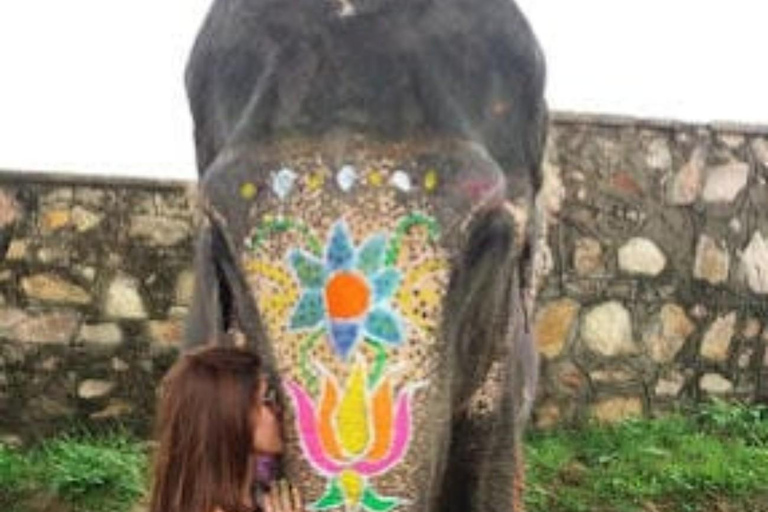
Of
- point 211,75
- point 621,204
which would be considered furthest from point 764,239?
point 211,75

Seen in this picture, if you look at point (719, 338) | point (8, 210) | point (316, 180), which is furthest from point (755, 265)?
point (316, 180)

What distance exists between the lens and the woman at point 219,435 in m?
2.57

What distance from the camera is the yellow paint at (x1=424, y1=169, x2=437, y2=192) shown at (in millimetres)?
2596

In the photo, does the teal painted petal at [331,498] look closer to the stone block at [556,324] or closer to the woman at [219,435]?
the woman at [219,435]

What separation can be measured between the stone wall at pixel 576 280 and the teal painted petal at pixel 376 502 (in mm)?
4152

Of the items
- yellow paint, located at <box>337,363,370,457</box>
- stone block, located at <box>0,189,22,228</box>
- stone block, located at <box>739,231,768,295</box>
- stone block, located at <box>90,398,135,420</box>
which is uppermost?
stone block, located at <box>0,189,22,228</box>

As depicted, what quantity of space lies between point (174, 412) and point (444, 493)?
2.18 ft

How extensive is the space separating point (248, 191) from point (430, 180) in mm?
301

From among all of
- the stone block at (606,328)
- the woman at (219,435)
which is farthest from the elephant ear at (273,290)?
the stone block at (606,328)

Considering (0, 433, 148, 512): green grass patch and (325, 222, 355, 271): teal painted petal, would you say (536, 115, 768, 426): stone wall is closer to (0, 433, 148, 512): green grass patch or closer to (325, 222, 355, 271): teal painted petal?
(0, 433, 148, 512): green grass patch

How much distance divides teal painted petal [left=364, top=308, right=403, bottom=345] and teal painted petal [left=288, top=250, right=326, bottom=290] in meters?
0.10

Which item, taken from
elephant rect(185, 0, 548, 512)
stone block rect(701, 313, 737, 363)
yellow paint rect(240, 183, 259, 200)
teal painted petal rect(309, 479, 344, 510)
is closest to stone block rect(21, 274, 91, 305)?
stone block rect(701, 313, 737, 363)

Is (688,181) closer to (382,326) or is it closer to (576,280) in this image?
(576,280)

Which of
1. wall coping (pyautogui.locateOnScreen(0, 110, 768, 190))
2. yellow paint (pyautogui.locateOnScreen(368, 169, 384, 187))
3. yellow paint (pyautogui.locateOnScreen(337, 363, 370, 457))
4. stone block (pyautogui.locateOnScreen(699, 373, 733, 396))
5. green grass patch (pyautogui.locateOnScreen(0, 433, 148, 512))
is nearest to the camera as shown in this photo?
yellow paint (pyautogui.locateOnScreen(337, 363, 370, 457))
